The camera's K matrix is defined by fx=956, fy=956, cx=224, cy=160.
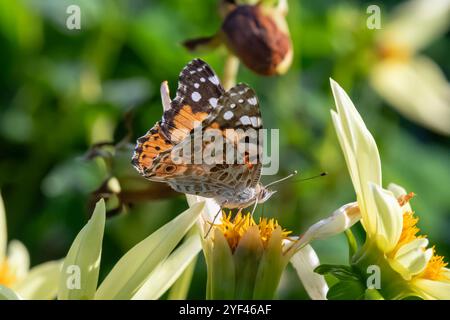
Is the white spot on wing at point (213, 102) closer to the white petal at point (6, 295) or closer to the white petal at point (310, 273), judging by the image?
the white petal at point (310, 273)

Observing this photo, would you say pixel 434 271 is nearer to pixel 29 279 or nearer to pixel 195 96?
pixel 195 96

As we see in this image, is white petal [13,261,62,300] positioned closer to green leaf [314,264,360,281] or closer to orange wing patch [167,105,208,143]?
orange wing patch [167,105,208,143]

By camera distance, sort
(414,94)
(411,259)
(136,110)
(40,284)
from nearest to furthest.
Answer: (411,259), (40,284), (136,110), (414,94)

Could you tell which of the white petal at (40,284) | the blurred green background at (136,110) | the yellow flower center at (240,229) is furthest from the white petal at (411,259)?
the blurred green background at (136,110)

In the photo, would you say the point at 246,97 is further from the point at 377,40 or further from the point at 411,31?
the point at 411,31

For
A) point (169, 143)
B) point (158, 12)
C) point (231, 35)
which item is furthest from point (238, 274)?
point (158, 12)

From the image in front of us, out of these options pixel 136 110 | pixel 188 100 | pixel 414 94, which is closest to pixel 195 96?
pixel 188 100

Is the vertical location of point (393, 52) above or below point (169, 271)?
above
